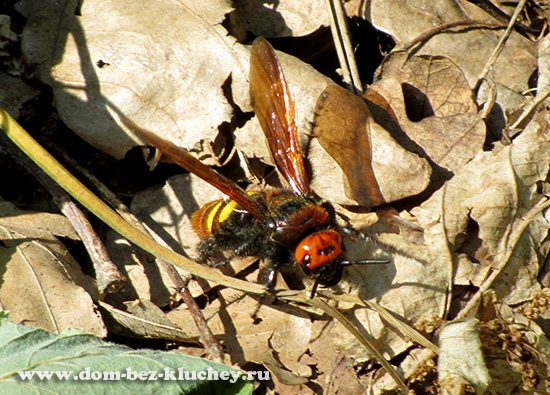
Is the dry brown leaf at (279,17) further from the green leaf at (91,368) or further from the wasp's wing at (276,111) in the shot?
the green leaf at (91,368)

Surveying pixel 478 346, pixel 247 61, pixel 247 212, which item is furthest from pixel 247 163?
pixel 478 346

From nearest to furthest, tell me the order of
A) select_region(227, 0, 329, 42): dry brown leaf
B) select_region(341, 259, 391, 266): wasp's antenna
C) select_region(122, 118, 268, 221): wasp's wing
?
select_region(122, 118, 268, 221): wasp's wing < select_region(341, 259, 391, 266): wasp's antenna < select_region(227, 0, 329, 42): dry brown leaf

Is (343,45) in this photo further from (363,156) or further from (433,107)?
(363,156)

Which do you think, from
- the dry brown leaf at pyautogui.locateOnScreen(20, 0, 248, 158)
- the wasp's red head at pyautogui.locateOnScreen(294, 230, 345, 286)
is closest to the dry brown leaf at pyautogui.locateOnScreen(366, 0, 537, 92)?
the dry brown leaf at pyautogui.locateOnScreen(20, 0, 248, 158)

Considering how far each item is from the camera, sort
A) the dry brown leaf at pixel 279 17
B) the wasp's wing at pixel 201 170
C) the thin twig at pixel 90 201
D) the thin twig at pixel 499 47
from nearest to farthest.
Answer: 1. the wasp's wing at pixel 201 170
2. the thin twig at pixel 90 201
3. the thin twig at pixel 499 47
4. the dry brown leaf at pixel 279 17

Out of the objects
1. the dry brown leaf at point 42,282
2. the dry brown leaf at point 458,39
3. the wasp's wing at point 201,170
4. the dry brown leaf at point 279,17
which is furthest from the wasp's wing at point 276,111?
the dry brown leaf at point 42,282

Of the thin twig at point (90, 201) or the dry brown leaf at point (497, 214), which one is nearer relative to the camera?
the thin twig at point (90, 201)

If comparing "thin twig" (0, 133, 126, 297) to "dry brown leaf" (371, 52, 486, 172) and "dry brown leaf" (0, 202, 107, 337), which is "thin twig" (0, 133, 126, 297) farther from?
"dry brown leaf" (371, 52, 486, 172)
